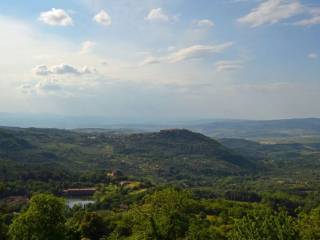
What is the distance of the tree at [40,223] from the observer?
5509 cm

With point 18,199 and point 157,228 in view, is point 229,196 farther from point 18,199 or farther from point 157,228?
point 157,228

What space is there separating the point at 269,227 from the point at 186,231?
16.1 meters

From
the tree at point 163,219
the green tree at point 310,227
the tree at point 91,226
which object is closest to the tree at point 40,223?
the tree at point 163,219

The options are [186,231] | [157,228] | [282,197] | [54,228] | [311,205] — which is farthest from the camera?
[282,197]

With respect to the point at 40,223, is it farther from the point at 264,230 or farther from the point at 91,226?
the point at 264,230

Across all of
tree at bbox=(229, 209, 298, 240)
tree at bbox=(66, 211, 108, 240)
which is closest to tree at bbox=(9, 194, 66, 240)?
tree at bbox=(66, 211, 108, 240)

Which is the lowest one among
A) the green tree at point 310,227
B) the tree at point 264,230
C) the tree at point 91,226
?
the tree at point 91,226

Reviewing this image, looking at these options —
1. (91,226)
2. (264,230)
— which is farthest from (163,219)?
(91,226)

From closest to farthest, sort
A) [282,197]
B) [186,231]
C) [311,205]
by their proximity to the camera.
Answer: [186,231], [311,205], [282,197]

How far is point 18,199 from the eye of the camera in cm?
15025

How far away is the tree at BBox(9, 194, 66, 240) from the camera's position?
55.1m

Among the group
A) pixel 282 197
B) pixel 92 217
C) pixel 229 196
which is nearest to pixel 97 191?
pixel 229 196

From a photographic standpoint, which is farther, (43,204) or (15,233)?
(43,204)

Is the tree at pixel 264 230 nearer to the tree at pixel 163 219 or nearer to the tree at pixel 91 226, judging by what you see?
the tree at pixel 163 219
